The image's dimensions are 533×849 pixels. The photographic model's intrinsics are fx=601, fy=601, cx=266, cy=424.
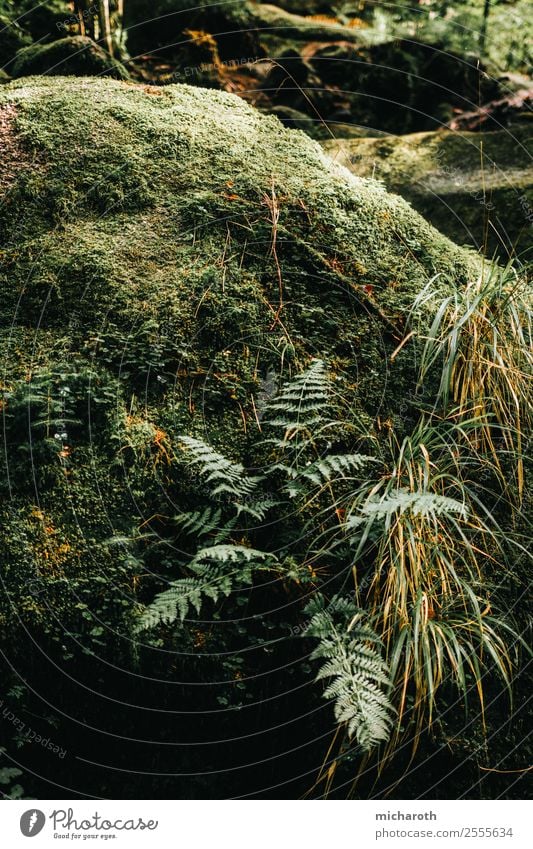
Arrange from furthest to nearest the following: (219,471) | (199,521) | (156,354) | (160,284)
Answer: (160,284) < (156,354) < (219,471) < (199,521)

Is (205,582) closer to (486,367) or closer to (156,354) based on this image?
(156,354)

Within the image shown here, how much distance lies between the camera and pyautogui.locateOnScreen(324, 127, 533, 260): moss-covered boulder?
17.6 feet

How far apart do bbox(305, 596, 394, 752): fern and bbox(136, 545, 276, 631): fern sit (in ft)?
1.10

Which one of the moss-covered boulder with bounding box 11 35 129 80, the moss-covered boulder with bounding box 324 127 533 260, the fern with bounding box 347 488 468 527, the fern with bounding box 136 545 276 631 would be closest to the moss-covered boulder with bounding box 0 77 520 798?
the fern with bounding box 136 545 276 631

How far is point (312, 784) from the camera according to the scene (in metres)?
2.58

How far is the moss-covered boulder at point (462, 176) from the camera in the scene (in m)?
5.37

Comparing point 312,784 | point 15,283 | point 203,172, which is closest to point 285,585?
point 312,784

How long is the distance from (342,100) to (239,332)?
511 centimetres

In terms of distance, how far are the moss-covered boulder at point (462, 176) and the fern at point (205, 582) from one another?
3743mm

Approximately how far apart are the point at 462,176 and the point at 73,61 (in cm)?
362

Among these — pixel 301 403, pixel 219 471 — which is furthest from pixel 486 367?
pixel 219 471

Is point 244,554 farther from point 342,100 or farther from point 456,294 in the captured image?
point 342,100

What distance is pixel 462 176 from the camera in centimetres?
583

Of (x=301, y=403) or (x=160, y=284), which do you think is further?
(x=160, y=284)
